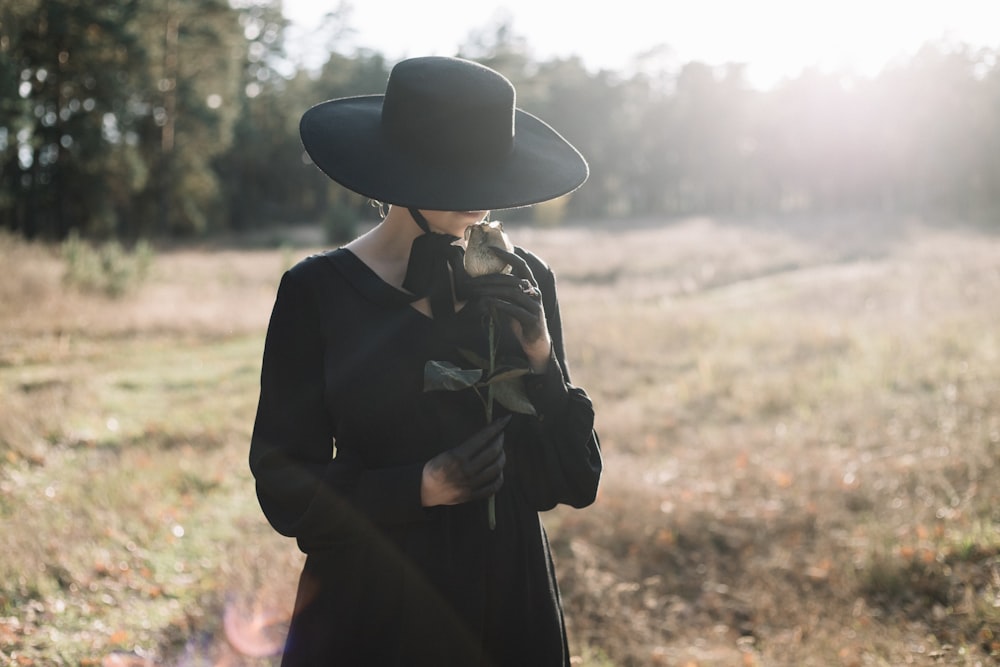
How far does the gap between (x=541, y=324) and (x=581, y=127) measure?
2267 inches

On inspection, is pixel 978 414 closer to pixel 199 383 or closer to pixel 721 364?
pixel 721 364

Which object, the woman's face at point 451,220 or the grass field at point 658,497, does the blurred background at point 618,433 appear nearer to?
the grass field at point 658,497

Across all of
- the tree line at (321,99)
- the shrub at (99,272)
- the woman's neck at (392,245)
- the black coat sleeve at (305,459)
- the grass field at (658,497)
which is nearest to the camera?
the black coat sleeve at (305,459)

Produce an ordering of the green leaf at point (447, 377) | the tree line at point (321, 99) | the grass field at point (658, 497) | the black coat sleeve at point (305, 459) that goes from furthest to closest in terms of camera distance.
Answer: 1. the tree line at point (321, 99)
2. the grass field at point (658, 497)
3. the black coat sleeve at point (305, 459)
4. the green leaf at point (447, 377)

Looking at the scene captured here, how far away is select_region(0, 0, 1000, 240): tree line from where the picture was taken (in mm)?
26344

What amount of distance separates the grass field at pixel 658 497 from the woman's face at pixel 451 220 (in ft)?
8.37

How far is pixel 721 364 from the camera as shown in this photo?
30.7 feet

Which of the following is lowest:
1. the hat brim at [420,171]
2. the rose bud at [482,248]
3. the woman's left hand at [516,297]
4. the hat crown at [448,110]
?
the woman's left hand at [516,297]

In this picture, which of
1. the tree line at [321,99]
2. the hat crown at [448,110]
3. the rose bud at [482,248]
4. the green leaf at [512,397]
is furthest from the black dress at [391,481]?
the tree line at [321,99]

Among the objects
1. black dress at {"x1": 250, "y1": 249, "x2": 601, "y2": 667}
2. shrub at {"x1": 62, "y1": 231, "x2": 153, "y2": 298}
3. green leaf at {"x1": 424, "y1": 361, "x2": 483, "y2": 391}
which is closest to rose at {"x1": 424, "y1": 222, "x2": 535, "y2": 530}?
green leaf at {"x1": 424, "y1": 361, "x2": 483, "y2": 391}

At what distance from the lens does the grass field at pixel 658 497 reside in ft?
12.0

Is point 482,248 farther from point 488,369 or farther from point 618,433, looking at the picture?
point 618,433

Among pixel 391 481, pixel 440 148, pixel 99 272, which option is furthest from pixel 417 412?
pixel 99 272

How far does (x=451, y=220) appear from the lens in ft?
5.56
